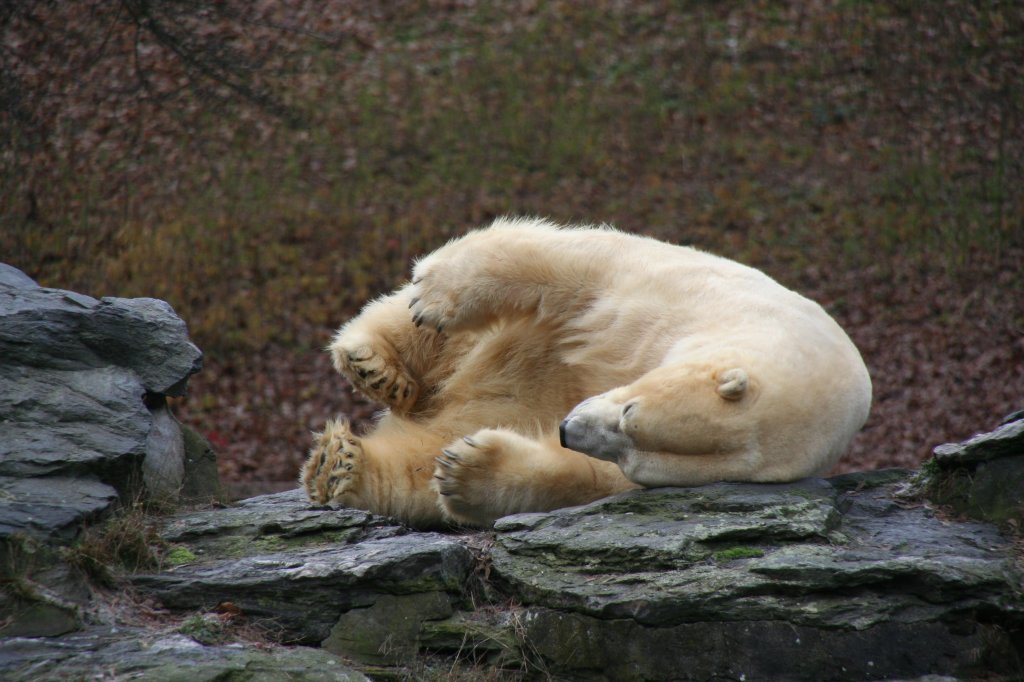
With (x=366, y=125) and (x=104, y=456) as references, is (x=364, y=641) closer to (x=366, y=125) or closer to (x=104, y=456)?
(x=104, y=456)

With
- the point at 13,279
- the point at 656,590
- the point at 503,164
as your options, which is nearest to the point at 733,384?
the point at 656,590

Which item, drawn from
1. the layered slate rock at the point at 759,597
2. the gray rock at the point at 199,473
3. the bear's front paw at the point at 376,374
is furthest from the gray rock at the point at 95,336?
the layered slate rock at the point at 759,597

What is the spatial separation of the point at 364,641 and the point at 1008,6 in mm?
12090

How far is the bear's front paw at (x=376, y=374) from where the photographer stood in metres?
4.26

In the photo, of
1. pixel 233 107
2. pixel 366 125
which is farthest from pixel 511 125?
pixel 233 107

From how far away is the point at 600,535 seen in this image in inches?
129

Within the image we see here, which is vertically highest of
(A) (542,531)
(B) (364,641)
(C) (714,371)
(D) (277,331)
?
(C) (714,371)

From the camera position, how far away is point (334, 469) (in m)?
3.85

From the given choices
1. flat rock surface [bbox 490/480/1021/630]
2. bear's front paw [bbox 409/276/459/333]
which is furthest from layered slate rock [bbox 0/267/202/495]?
flat rock surface [bbox 490/480/1021/630]

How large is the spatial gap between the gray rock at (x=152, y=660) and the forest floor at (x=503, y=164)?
6.17 m

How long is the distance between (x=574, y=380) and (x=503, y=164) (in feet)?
29.5

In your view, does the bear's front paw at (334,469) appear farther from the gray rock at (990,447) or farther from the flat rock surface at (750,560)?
the gray rock at (990,447)

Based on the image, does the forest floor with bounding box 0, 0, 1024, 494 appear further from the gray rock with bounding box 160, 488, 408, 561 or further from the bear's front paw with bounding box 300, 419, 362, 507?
the gray rock with bounding box 160, 488, 408, 561

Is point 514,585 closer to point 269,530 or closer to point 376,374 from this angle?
point 269,530
